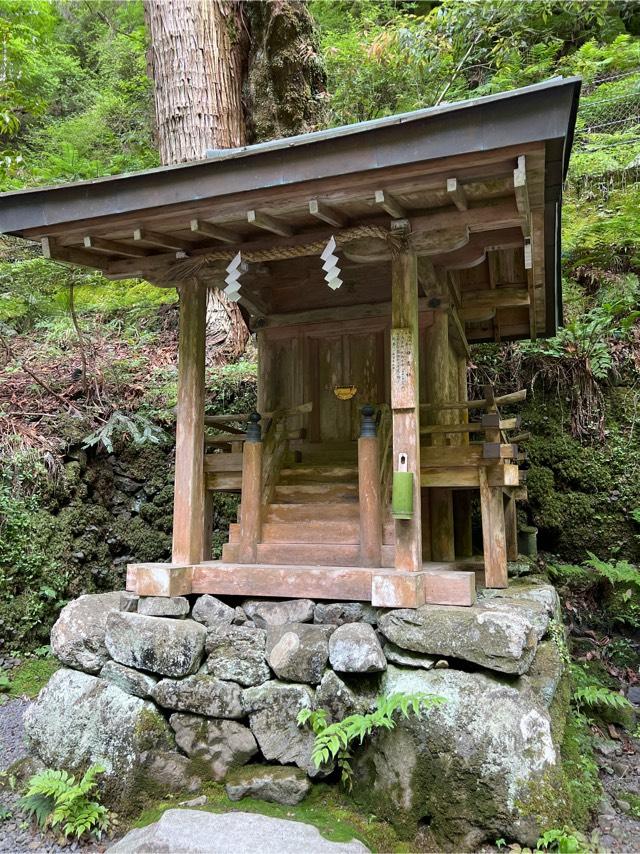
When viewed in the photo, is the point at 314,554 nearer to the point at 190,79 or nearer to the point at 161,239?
the point at 161,239

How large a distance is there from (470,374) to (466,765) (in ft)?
21.4

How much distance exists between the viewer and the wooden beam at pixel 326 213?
4.43 meters

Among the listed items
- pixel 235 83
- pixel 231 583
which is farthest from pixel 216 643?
pixel 235 83

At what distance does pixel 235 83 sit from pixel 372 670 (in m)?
9.91

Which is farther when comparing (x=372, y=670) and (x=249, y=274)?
(x=249, y=274)

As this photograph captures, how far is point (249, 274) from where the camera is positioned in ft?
21.2

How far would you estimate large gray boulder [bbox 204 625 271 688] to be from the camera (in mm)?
4504

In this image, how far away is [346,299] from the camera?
6578 mm

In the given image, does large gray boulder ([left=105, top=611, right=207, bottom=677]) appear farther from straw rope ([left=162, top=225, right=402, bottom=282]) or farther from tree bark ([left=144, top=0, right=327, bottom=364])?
tree bark ([left=144, top=0, right=327, bottom=364])

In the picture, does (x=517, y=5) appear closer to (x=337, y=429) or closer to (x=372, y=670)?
(x=337, y=429)

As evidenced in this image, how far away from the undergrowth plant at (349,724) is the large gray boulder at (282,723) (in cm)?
8

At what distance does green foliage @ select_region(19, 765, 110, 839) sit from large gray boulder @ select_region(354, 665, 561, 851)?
5.97 ft

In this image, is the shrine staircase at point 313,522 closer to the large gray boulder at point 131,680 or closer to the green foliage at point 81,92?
the large gray boulder at point 131,680

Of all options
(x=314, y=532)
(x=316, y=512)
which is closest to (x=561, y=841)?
(x=314, y=532)
